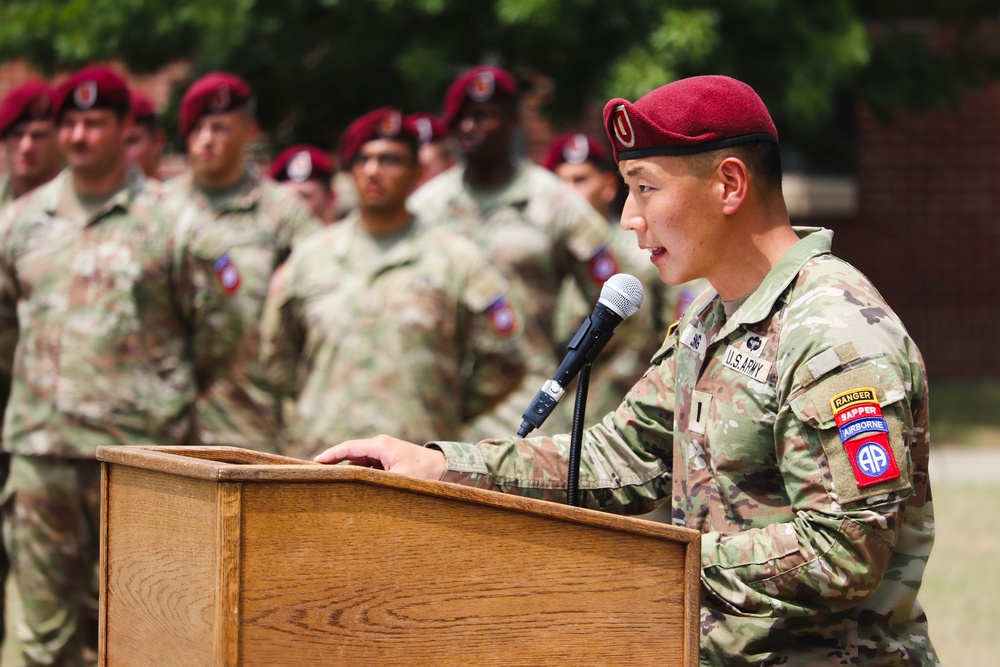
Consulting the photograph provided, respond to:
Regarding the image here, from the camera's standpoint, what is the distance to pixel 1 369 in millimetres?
6406

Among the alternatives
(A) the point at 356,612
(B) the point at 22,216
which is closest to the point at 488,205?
(B) the point at 22,216

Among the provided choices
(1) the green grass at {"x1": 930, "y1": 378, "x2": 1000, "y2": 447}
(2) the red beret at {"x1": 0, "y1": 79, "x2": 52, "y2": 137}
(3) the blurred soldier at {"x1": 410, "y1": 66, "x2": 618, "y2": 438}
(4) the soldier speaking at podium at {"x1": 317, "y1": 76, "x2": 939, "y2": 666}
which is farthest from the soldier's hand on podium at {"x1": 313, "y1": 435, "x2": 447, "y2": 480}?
(1) the green grass at {"x1": 930, "y1": 378, "x2": 1000, "y2": 447}

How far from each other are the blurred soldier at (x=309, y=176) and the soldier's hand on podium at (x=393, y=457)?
662 centimetres

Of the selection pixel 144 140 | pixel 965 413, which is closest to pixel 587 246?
pixel 144 140

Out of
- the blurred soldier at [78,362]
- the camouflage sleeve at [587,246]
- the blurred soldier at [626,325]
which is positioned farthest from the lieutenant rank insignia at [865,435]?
the camouflage sleeve at [587,246]

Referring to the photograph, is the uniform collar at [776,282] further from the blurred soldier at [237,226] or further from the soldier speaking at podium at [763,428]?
the blurred soldier at [237,226]

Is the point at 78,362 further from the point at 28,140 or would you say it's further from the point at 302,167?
the point at 302,167

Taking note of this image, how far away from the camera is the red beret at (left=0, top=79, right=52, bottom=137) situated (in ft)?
25.4

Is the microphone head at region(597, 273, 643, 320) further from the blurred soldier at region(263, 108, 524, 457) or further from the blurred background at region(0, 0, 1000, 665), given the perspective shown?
the blurred background at region(0, 0, 1000, 665)

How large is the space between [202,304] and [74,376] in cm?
76

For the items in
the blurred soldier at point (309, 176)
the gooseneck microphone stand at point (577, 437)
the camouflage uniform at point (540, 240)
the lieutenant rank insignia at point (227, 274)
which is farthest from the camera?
the blurred soldier at point (309, 176)

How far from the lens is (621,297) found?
286 cm

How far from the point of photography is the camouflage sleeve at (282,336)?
21.1 ft

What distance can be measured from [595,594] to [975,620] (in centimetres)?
530
